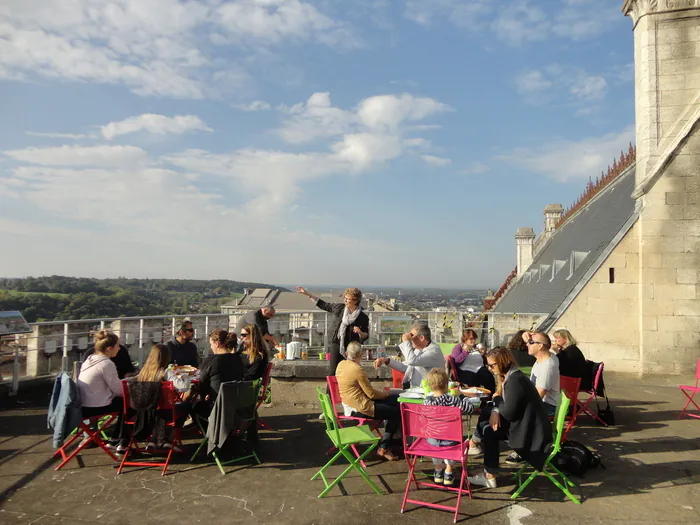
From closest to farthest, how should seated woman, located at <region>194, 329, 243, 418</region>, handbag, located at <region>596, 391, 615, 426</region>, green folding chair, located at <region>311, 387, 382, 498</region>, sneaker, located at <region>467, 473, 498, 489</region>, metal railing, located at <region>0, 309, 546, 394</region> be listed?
green folding chair, located at <region>311, 387, 382, 498</region>, sneaker, located at <region>467, 473, 498, 489</region>, seated woman, located at <region>194, 329, 243, 418</region>, handbag, located at <region>596, 391, 615, 426</region>, metal railing, located at <region>0, 309, 546, 394</region>

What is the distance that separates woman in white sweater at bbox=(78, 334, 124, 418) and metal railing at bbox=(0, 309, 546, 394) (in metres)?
3.89

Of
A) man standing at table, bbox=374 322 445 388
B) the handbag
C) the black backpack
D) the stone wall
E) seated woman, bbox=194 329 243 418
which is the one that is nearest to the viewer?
the black backpack

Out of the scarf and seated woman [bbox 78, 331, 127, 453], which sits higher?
the scarf

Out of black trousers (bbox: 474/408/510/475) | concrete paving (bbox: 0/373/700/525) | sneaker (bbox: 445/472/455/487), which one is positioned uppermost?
black trousers (bbox: 474/408/510/475)

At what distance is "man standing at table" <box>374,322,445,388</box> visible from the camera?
221 inches

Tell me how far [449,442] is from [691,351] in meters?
8.11

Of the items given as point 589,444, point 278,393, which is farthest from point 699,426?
point 278,393

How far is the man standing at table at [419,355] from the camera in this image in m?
5.61

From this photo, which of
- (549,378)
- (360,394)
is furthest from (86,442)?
(549,378)

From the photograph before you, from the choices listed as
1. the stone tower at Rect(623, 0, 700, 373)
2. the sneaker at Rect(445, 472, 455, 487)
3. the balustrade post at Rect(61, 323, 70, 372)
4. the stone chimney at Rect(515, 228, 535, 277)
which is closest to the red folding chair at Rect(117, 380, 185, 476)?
the sneaker at Rect(445, 472, 455, 487)

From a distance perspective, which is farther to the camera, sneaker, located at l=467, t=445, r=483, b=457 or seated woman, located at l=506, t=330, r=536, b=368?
seated woman, located at l=506, t=330, r=536, b=368

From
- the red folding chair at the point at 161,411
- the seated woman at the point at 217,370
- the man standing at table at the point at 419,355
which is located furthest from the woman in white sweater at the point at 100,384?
the man standing at table at the point at 419,355

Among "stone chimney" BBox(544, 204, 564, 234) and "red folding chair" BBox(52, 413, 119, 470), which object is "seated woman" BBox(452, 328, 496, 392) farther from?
"stone chimney" BBox(544, 204, 564, 234)

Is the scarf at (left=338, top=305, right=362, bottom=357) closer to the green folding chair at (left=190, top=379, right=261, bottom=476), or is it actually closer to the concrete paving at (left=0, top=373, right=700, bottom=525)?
the concrete paving at (left=0, top=373, right=700, bottom=525)
